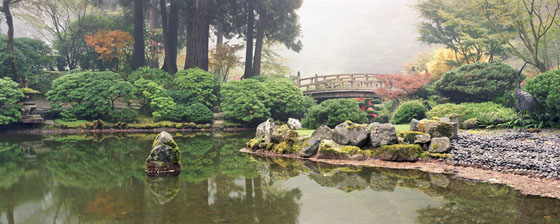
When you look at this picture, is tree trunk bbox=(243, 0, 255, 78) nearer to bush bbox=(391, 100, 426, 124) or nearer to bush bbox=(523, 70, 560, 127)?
bush bbox=(391, 100, 426, 124)

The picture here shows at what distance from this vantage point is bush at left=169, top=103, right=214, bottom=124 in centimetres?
1778

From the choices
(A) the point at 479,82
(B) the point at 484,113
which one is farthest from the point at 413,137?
(A) the point at 479,82

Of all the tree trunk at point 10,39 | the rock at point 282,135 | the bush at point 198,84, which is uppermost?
the tree trunk at point 10,39

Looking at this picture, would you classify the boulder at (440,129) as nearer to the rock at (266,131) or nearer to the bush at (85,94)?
the rock at (266,131)

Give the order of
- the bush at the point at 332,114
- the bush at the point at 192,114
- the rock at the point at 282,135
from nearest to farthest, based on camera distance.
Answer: the rock at the point at 282,135 < the bush at the point at 332,114 < the bush at the point at 192,114

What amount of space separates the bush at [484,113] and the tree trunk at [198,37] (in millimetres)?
13746

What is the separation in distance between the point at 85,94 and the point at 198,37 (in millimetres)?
7622

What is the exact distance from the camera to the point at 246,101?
718 inches

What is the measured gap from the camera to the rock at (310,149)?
9.34m

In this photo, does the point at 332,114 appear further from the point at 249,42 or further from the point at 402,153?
the point at 249,42

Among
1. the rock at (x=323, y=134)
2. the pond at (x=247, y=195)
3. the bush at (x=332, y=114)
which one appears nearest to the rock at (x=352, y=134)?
the rock at (x=323, y=134)

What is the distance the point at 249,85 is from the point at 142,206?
1489 cm

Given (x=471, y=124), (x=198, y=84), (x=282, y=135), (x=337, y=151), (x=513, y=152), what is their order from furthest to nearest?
(x=198, y=84) → (x=471, y=124) → (x=282, y=135) → (x=337, y=151) → (x=513, y=152)

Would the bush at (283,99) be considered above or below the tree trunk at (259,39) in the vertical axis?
below
